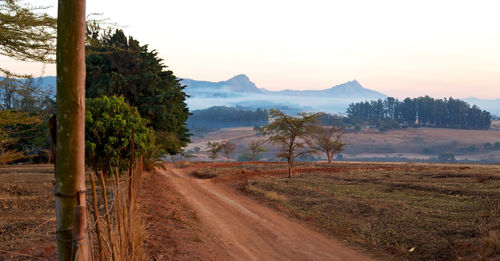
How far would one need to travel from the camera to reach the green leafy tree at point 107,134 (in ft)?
48.2

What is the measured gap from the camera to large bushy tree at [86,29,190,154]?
2499cm

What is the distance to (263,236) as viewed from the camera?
34.7ft

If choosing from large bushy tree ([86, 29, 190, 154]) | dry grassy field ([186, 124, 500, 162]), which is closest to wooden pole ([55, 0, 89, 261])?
large bushy tree ([86, 29, 190, 154])

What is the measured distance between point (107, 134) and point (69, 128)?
13560mm

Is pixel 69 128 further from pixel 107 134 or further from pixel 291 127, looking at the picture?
pixel 291 127

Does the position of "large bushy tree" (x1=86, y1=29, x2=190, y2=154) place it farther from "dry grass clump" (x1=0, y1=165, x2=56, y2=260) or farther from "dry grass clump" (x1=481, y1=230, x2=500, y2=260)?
"dry grass clump" (x1=481, y1=230, x2=500, y2=260)

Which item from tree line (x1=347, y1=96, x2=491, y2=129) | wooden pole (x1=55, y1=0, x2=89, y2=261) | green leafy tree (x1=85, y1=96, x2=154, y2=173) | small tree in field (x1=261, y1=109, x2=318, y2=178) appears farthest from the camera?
tree line (x1=347, y1=96, x2=491, y2=129)

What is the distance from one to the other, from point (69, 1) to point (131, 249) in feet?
12.0

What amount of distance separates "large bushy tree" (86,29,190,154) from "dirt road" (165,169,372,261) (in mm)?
11521

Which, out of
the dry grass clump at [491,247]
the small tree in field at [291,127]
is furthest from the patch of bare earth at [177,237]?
the small tree in field at [291,127]

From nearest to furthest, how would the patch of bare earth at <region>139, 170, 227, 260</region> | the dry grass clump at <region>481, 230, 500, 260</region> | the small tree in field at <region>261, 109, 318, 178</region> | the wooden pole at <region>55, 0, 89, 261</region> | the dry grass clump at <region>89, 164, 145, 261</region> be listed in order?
the wooden pole at <region>55, 0, 89, 261</region> < the dry grass clump at <region>89, 164, 145, 261</region> < the dry grass clump at <region>481, 230, 500, 260</region> < the patch of bare earth at <region>139, 170, 227, 260</region> < the small tree in field at <region>261, 109, 318, 178</region>

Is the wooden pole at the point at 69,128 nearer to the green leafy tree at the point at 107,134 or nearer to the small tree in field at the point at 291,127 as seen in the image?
the green leafy tree at the point at 107,134

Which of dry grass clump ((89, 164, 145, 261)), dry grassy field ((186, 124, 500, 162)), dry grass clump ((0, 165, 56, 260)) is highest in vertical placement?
dry grass clump ((89, 164, 145, 261))

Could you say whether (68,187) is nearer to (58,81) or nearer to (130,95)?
(58,81)
